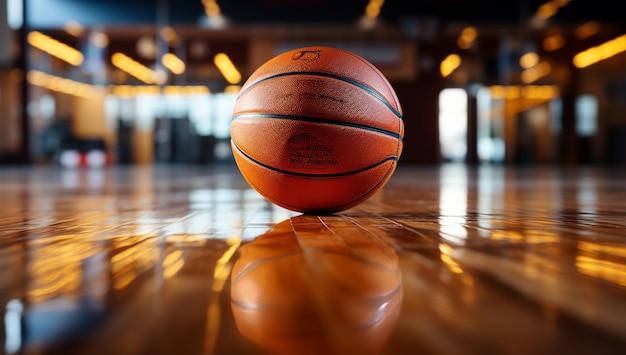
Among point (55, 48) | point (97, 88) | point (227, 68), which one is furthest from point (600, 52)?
point (97, 88)

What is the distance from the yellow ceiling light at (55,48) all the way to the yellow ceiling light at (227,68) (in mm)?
2742

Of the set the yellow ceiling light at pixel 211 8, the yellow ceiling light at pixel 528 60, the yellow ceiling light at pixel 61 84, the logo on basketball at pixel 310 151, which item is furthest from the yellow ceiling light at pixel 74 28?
the logo on basketball at pixel 310 151

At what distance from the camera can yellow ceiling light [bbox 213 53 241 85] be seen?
1002 centimetres

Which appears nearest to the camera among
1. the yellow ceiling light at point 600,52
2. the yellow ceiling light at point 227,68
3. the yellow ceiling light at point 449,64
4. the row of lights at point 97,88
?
the yellow ceiling light at point 600,52

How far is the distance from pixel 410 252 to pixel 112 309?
0.41 meters

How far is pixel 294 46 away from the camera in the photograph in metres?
9.01

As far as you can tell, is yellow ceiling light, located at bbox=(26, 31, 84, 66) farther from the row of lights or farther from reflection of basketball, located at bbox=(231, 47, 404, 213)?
reflection of basketball, located at bbox=(231, 47, 404, 213)

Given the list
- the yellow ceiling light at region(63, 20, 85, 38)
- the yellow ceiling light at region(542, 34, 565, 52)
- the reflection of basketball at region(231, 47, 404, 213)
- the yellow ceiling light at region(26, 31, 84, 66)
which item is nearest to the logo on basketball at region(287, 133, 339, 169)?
the reflection of basketball at region(231, 47, 404, 213)

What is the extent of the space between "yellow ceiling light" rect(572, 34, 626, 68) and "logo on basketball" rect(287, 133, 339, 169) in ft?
32.1

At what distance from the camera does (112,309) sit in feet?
1.35

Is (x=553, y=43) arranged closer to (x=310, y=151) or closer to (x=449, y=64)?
(x=449, y=64)

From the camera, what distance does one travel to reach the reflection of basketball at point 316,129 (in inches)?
42.4

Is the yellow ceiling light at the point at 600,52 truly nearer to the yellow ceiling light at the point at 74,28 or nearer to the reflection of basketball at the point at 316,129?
the yellow ceiling light at the point at 74,28

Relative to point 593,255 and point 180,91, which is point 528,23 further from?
point 593,255
